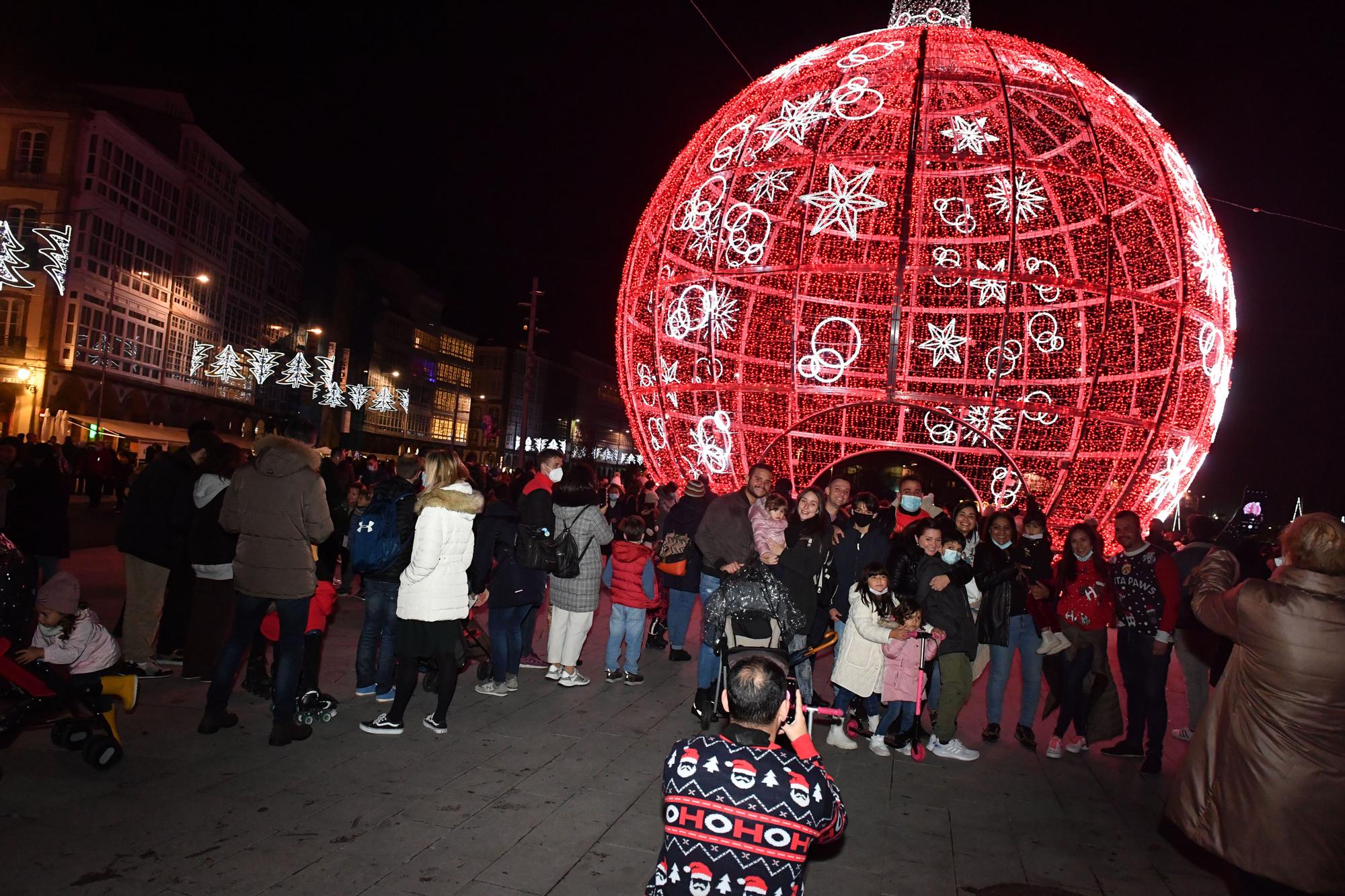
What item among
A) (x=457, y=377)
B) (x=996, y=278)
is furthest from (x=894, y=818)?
(x=457, y=377)

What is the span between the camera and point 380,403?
49.0m

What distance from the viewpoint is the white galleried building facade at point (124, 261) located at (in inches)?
1268

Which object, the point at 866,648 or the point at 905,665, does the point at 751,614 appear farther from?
the point at 905,665

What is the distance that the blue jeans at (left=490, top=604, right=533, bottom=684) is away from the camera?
23.4 ft

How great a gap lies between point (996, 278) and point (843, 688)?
5285 millimetres

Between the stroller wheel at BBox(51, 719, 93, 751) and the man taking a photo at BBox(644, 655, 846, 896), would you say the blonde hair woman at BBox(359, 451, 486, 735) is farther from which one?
the man taking a photo at BBox(644, 655, 846, 896)

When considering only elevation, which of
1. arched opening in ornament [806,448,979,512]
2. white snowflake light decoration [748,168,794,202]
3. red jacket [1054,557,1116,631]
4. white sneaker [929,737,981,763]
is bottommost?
white sneaker [929,737,981,763]

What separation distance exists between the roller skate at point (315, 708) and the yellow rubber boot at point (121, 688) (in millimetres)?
974

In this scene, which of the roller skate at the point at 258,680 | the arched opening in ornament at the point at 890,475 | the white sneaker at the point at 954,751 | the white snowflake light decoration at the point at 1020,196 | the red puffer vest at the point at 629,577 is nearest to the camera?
the white sneaker at the point at 954,751

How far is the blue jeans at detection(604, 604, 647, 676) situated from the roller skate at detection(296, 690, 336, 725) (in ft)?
8.30

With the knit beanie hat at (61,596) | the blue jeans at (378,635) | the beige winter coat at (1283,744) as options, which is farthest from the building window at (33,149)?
the beige winter coat at (1283,744)

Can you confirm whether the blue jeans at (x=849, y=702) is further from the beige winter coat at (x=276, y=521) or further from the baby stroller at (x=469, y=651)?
the beige winter coat at (x=276, y=521)

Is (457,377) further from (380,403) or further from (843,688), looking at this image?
(843,688)

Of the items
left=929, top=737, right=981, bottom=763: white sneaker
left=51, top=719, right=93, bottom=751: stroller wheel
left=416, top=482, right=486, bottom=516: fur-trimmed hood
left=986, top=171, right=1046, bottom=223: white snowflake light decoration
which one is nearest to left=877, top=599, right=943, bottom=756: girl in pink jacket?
left=929, top=737, right=981, bottom=763: white sneaker
